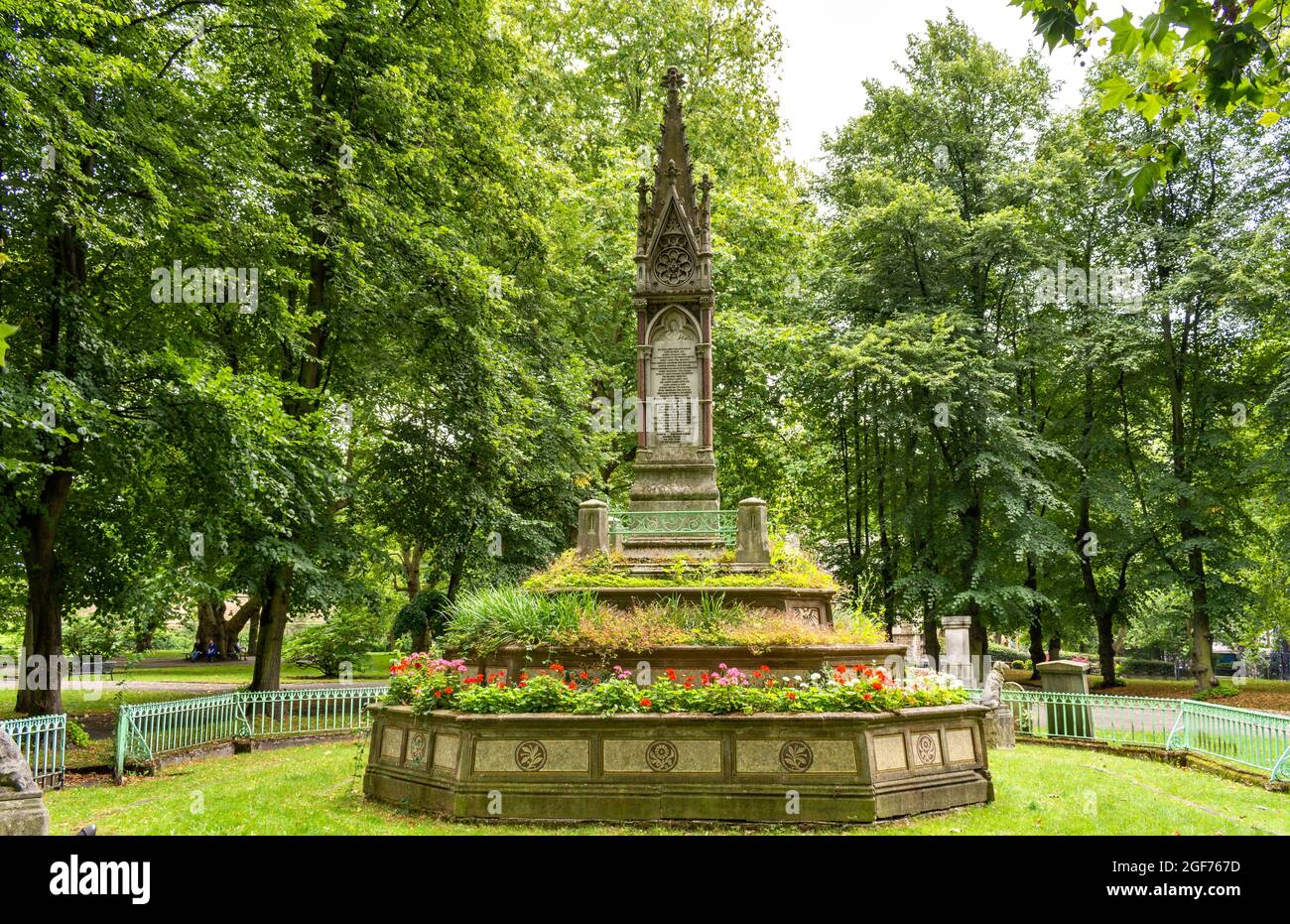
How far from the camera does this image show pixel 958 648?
20.4 m

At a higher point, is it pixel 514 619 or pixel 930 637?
pixel 514 619

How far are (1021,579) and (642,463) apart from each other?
792 inches

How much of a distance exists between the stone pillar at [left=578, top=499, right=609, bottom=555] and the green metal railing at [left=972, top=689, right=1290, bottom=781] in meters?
8.19

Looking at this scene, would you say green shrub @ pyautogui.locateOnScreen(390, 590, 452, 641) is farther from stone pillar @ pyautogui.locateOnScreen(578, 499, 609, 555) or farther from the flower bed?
the flower bed

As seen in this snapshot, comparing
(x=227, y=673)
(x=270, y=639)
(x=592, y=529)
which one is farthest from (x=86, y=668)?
(x=592, y=529)

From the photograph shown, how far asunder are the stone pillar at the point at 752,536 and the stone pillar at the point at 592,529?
2254 mm

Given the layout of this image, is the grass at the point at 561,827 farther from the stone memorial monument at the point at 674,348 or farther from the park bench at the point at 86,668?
the park bench at the point at 86,668

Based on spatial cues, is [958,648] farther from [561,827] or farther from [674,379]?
[561,827]

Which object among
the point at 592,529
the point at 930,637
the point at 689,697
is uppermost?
the point at 592,529

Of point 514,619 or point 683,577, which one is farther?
point 683,577

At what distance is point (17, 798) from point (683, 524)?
31.6ft

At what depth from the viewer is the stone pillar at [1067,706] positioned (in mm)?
17828

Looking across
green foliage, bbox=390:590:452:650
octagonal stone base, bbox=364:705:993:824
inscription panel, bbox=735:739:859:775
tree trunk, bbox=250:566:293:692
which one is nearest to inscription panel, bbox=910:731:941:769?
octagonal stone base, bbox=364:705:993:824

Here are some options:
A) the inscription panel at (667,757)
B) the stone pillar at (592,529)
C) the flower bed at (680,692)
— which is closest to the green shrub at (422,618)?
the stone pillar at (592,529)
